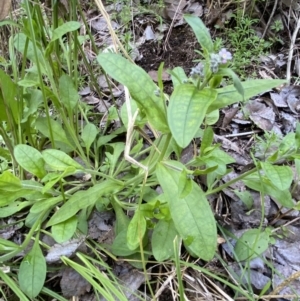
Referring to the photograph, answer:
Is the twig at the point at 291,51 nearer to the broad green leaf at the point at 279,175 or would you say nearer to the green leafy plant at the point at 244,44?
the green leafy plant at the point at 244,44

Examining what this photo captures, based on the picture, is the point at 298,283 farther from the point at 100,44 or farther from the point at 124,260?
the point at 100,44

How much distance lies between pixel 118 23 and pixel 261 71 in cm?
63

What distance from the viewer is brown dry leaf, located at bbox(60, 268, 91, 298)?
3.33 feet

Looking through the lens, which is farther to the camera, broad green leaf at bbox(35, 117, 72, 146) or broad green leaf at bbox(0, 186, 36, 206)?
broad green leaf at bbox(35, 117, 72, 146)

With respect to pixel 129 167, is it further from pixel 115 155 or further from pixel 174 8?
pixel 174 8

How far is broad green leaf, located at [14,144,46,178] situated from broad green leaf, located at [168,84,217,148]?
0.38 metres

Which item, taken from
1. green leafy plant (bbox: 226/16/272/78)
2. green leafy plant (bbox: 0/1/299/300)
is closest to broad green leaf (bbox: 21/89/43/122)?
green leafy plant (bbox: 0/1/299/300)

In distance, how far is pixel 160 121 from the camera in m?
0.86

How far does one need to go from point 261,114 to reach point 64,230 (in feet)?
2.61

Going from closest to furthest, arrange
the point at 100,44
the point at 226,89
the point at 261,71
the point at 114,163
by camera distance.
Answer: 1. the point at 226,89
2. the point at 114,163
3. the point at 261,71
4. the point at 100,44

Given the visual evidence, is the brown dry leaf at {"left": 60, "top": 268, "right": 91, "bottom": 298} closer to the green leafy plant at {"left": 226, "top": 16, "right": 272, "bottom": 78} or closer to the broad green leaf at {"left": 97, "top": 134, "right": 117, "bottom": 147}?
the broad green leaf at {"left": 97, "top": 134, "right": 117, "bottom": 147}

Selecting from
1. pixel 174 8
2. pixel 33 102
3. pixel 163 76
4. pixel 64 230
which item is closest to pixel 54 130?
pixel 33 102

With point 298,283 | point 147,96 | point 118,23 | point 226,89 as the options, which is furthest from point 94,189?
point 118,23

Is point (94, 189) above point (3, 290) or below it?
above
